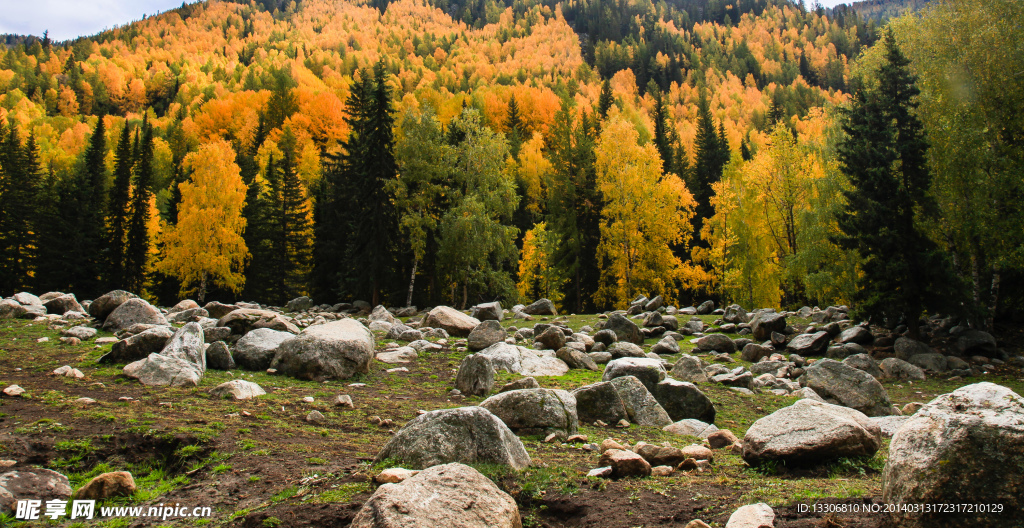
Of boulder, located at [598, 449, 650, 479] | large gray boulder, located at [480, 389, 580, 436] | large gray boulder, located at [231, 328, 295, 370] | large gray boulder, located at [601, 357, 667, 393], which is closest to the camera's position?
boulder, located at [598, 449, 650, 479]

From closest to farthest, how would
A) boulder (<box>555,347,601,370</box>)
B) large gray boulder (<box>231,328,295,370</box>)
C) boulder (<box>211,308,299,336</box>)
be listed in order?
large gray boulder (<box>231,328,295,370</box>), boulder (<box>211,308,299,336</box>), boulder (<box>555,347,601,370</box>)

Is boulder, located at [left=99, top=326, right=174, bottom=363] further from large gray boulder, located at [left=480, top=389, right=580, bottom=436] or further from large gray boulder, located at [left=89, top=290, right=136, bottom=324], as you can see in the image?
large gray boulder, located at [left=480, top=389, right=580, bottom=436]

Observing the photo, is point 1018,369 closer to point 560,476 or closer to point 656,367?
point 656,367

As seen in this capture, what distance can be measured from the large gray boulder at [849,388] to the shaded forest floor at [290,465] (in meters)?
3.24

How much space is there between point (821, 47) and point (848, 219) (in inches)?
6487

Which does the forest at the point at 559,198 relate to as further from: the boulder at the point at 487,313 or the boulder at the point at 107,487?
the boulder at the point at 107,487

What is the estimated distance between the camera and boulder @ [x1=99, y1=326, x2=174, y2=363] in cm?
1064

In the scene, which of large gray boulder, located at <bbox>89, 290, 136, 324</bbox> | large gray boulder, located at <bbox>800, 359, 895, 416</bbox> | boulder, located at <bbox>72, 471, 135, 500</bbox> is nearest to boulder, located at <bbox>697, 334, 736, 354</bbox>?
large gray boulder, located at <bbox>800, 359, 895, 416</bbox>

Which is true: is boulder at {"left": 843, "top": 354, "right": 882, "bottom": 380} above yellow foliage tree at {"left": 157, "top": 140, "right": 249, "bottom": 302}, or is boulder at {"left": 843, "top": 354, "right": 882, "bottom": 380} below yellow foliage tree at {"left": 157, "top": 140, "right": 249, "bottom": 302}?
below

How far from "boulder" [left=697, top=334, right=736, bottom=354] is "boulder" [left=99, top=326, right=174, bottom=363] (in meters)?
16.6

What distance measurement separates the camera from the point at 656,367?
10.5 metres

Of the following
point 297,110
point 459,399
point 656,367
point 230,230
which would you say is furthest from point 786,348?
point 297,110

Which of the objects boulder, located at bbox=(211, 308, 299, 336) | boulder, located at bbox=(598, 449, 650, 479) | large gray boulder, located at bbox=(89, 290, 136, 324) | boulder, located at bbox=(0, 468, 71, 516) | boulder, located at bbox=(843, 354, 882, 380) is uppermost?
large gray boulder, located at bbox=(89, 290, 136, 324)

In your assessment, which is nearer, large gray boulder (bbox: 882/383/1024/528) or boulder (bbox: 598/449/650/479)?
large gray boulder (bbox: 882/383/1024/528)
